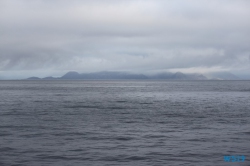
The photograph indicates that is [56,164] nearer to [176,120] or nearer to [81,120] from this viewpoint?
[81,120]

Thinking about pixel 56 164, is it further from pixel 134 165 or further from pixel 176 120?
pixel 176 120

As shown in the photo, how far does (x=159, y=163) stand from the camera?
1719cm

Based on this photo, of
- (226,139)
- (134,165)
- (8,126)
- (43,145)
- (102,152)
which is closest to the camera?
(134,165)

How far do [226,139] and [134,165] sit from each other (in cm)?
985

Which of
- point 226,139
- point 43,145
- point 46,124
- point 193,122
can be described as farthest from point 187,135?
point 46,124

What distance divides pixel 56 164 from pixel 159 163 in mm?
5988

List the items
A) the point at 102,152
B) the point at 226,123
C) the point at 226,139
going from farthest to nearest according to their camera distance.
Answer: the point at 226,123 < the point at 226,139 < the point at 102,152

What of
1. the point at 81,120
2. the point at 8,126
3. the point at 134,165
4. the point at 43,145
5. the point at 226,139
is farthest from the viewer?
the point at 81,120

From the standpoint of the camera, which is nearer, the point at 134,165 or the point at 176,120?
the point at 134,165

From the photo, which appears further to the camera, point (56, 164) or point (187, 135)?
point (187, 135)

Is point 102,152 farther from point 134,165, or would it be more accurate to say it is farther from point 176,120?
point 176,120

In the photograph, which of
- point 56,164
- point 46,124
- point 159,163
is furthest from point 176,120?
point 56,164

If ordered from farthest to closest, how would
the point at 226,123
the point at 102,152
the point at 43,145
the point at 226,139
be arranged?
1. the point at 226,123
2. the point at 226,139
3. the point at 43,145
4. the point at 102,152

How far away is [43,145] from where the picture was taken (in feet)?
69.2
